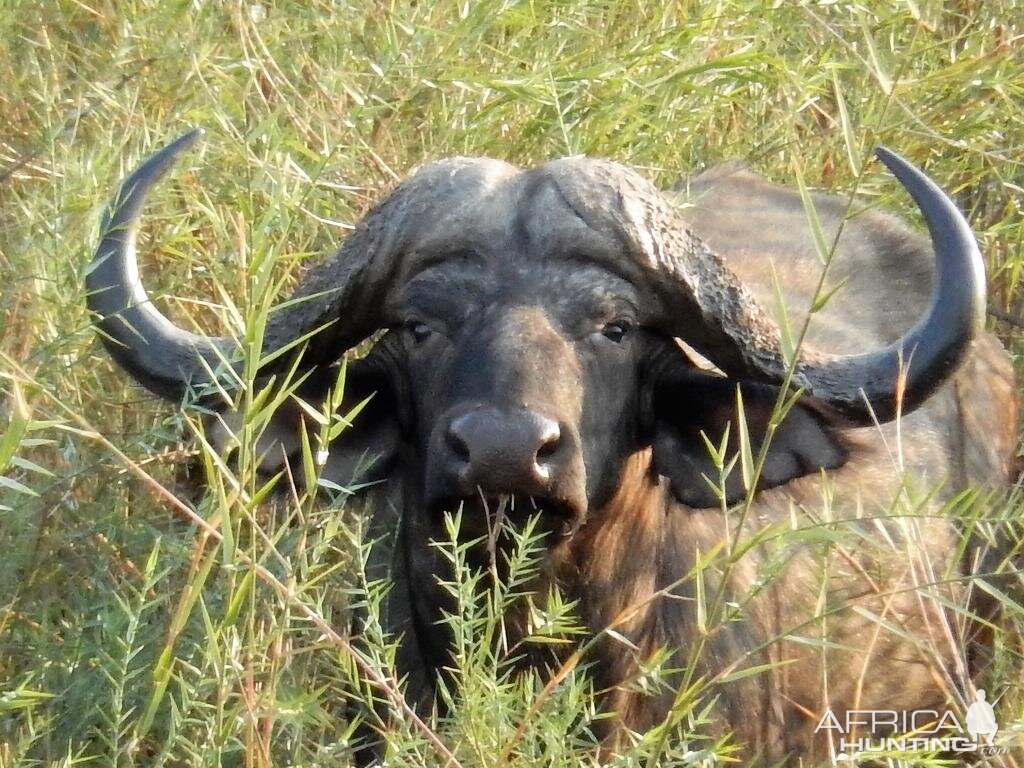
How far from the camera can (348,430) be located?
3.82 m

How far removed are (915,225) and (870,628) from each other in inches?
66.9

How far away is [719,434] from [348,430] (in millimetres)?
849

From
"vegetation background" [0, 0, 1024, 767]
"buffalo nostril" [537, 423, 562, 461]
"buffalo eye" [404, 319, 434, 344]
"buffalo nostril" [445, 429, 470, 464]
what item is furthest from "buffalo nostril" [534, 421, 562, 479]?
"buffalo eye" [404, 319, 434, 344]

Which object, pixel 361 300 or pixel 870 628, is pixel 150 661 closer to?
pixel 361 300

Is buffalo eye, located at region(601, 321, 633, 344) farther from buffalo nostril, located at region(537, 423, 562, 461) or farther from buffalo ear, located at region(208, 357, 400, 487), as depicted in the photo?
buffalo ear, located at region(208, 357, 400, 487)

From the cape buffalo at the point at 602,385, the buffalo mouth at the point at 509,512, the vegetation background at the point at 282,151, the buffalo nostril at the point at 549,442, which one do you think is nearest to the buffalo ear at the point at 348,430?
the cape buffalo at the point at 602,385

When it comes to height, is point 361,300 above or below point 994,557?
above

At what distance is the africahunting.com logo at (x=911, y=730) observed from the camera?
3025 millimetres

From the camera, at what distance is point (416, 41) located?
476 centimetres

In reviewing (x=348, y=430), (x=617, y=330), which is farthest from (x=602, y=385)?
(x=348, y=430)

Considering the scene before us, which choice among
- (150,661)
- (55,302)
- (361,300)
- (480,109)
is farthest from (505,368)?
(480,109)

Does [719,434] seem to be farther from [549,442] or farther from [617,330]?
[549,442]

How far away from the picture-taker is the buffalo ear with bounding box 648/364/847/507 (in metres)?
3.64

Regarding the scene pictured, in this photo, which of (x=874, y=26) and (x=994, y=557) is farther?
(x=874, y=26)
